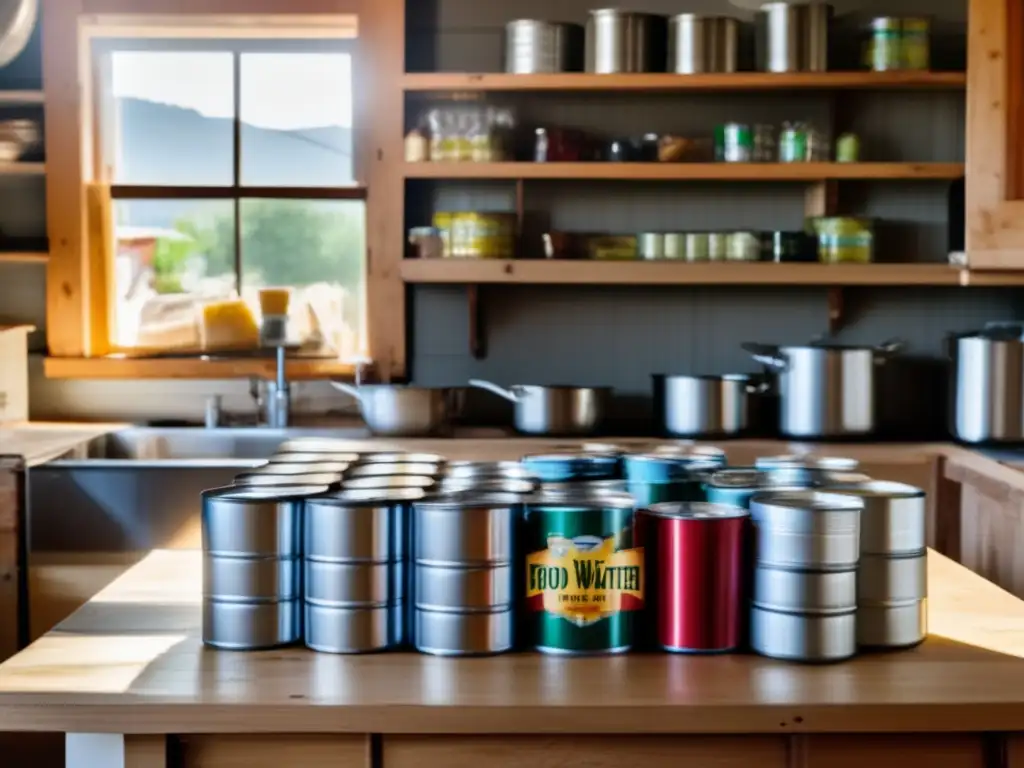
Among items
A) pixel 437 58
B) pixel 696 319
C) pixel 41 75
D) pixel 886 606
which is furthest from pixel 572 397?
pixel 886 606

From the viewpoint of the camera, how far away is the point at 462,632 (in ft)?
5.02

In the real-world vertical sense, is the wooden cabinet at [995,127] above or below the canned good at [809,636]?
above

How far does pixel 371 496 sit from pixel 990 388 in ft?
8.68

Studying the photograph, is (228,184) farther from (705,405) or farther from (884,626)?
(884,626)

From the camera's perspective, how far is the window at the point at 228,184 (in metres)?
4.41

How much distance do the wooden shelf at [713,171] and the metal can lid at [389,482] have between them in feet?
8.03

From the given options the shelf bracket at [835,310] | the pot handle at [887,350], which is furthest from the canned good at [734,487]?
the shelf bracket at [835,310]

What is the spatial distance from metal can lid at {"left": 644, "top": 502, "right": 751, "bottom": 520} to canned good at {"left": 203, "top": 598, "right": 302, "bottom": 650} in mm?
439

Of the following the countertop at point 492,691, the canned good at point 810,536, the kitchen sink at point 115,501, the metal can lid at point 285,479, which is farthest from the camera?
the kitchen sink at point 115,501

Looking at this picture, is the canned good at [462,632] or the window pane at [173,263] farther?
the window pane at [173,263]

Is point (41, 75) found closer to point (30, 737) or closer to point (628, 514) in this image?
point (30, 737)

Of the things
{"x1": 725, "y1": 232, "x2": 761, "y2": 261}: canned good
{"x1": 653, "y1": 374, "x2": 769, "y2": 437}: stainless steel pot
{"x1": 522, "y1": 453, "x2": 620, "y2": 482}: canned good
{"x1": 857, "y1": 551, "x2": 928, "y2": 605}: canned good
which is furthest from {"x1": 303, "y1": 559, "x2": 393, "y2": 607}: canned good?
{"x1": 725, "y1": 232, "x2": 761, "y2": 261}: canned good

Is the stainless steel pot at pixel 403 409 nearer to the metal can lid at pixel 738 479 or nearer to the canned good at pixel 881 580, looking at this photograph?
the metal can lid at pixel 738 479

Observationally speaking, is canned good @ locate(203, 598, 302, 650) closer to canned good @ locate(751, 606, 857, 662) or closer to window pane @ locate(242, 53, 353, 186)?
canned good @ locate(751, 606, 857, 662)
